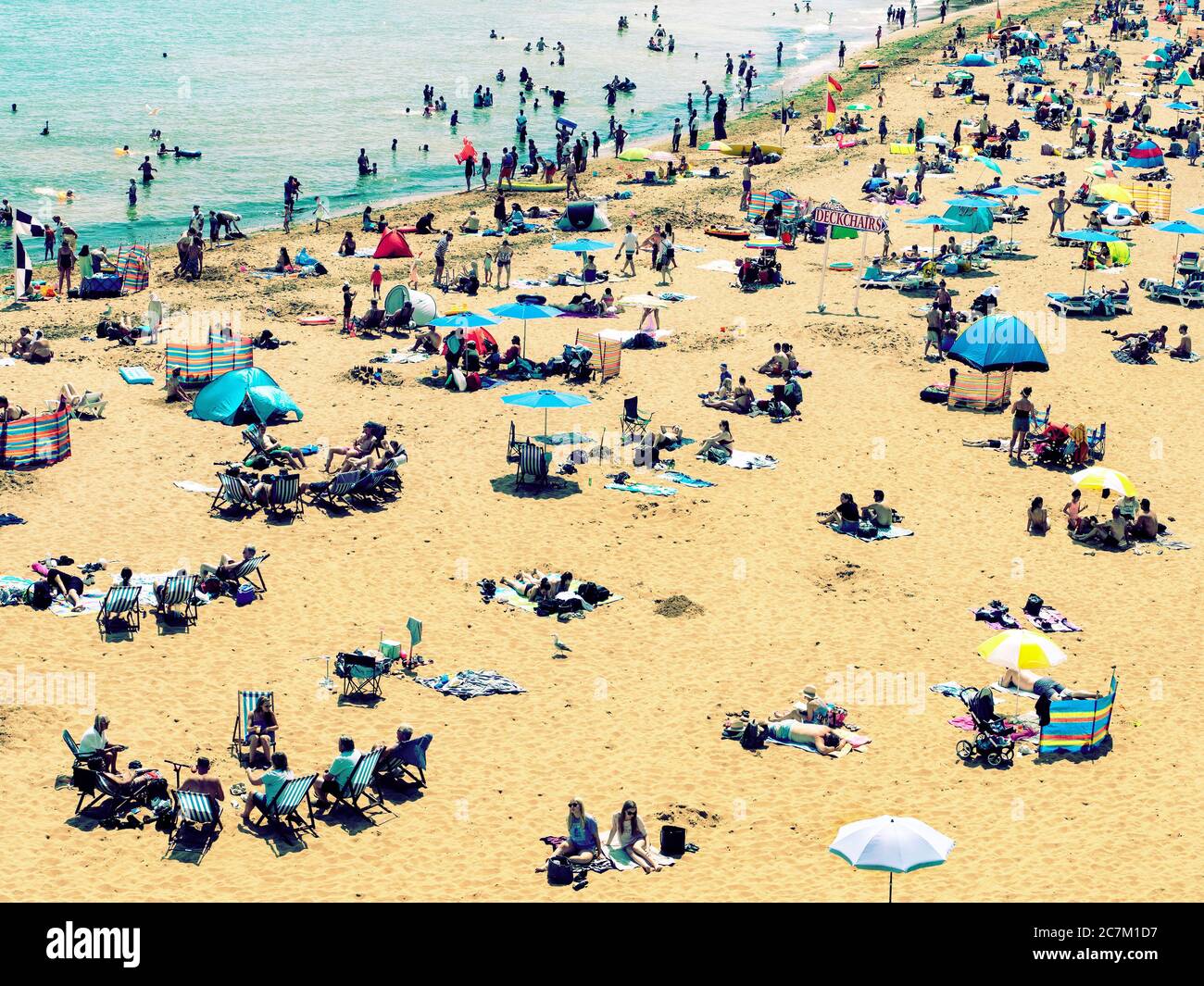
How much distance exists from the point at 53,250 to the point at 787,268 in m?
21.5

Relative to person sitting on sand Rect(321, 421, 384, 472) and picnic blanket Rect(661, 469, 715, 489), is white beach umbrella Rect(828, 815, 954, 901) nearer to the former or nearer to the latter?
picnic blanket Rect(661, 469, 715, 489)

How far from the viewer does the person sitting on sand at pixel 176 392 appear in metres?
29.9

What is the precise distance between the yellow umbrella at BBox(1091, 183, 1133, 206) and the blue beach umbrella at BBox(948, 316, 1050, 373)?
16.5 m

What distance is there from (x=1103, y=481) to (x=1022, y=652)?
6.45 meters

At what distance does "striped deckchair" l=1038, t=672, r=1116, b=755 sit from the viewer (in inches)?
706

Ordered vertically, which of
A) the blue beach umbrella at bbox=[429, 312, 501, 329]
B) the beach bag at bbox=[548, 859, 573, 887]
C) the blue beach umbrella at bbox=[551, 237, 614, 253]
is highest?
the blue beach umbrella at bbox=[551, 237, 614, 253]

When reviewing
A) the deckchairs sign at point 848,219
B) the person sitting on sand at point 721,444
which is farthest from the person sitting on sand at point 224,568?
the deckchairs sign at point 848,219

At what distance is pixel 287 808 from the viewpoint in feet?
52.4

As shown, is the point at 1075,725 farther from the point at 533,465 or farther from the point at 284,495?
the point at 284,495

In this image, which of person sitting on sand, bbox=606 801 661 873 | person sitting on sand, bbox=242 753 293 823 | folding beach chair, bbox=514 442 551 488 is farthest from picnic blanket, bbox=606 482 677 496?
person sitting on sand, bbox=242 753 293 823
